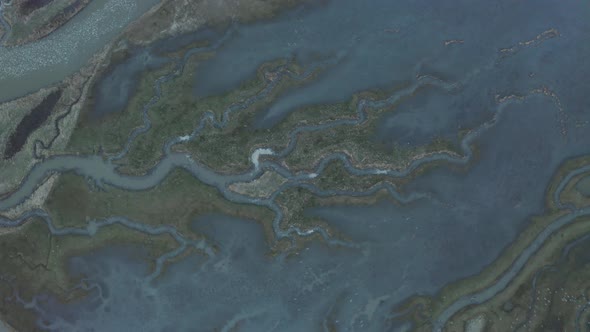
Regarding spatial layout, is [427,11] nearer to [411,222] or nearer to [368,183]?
[368,183]

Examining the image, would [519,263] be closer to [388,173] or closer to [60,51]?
[388,173]

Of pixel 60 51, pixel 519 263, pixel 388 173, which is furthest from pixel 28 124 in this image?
pixel 519 263

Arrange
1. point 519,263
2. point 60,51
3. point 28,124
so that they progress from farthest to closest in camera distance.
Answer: point 60,51 → point 28,124 → point 519,263

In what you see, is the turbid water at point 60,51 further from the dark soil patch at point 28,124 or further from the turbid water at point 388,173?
the turbid water at point 388,173

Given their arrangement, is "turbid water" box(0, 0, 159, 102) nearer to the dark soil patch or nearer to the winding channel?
the dark soil patch

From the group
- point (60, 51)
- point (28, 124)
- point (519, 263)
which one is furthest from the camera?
point (60, 51)

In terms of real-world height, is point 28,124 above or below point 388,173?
above

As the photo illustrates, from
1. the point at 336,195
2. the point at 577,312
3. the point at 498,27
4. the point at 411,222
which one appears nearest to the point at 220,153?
the point at 336,195

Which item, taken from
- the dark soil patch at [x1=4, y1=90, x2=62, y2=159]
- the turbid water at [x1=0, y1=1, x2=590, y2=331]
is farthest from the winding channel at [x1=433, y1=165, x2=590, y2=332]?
the dark soil patch at [x1=4, y1=90, x2=62, y2=159]
